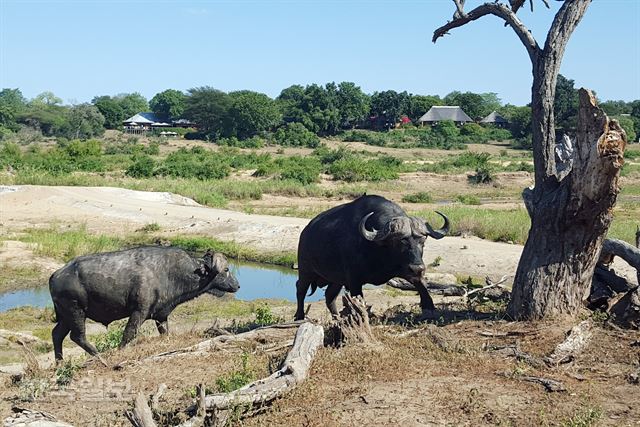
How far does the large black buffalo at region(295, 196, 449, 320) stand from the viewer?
9.26 meters

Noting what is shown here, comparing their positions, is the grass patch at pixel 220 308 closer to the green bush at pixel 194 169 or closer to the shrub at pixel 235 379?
the shrub at pixel 235 379

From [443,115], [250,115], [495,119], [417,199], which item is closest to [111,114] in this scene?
[250,115]

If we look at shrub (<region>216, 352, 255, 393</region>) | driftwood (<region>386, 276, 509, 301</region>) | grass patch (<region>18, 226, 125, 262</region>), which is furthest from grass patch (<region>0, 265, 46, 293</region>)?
shrub (<region>216, 352, 255, 393</region>)

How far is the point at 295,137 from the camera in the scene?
6631 centimetres

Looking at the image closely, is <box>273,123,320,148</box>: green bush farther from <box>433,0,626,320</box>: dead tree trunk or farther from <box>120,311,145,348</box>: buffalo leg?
<box>433,0,626,320</box>: dead tree trunk

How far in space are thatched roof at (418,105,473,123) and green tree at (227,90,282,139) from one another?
71.8 feet

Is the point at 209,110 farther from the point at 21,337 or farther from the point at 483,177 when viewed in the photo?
the point at 21,337

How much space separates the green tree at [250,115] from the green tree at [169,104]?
23012 mm

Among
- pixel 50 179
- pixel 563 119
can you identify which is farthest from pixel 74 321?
pixel 563 119

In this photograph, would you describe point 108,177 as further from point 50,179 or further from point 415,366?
point 415,366

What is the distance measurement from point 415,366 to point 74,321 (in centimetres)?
453

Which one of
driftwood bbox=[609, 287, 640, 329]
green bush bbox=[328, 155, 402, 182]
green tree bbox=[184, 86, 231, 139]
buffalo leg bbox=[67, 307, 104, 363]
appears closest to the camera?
driftwood bbox=[609, 287, 640, 329]

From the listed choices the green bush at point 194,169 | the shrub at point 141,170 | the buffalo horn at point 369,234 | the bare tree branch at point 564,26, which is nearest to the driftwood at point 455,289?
the buffalo horn at point 369,234

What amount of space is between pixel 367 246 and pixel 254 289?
8478 mm
